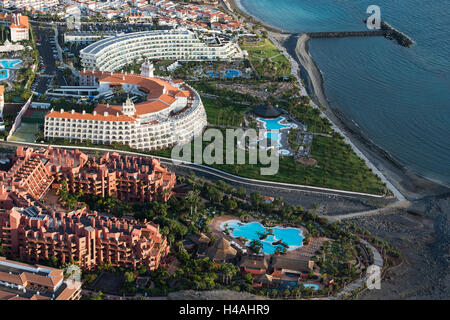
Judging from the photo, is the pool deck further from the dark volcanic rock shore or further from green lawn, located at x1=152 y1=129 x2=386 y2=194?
green lawn, located at x1=152 y1=129 x2=386 y2=194

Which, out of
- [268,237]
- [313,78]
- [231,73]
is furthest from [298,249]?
[313,78]

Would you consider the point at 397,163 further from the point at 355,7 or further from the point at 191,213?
the point at 355,7

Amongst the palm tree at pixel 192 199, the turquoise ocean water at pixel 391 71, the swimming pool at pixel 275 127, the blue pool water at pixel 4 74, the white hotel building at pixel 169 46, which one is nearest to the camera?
the palm tree at pixel 192 199

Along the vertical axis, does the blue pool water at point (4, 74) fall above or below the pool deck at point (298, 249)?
above

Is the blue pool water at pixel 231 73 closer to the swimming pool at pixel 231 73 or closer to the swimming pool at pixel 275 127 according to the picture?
the swimming pool at pixel 231 73

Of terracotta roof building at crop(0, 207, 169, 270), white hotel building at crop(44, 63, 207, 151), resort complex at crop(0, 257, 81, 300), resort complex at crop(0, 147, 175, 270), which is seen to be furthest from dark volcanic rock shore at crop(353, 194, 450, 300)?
white hotel building at crop(44, 63, 207, 151)

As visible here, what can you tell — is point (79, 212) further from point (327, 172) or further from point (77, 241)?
point (327, 172)

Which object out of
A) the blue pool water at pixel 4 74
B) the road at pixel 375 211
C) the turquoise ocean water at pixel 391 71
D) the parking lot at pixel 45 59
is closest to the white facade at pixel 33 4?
the parking lot at pixel 45 59
